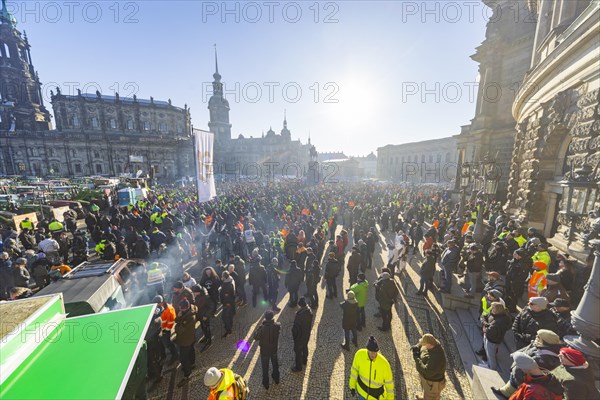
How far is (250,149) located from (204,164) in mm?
80386

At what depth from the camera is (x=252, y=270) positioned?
6812mm

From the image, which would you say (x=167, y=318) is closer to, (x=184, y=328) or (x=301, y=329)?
(x=184, y=328)

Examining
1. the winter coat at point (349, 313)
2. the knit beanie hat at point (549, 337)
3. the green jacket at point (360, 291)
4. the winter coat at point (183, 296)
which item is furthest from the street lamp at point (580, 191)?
the winter coat at point (183, 296)

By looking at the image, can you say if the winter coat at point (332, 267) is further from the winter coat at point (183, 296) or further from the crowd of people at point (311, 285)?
the winter coat at point (183, 296)

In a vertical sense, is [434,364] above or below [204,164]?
below

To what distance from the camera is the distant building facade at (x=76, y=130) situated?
46.3m

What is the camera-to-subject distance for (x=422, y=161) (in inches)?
2384

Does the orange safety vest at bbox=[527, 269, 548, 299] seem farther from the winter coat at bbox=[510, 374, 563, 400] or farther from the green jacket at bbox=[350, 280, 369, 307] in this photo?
the green jacket at bbox=[350, 280, 369, 307]

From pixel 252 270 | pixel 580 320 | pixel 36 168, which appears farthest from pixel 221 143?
pixel 580 320

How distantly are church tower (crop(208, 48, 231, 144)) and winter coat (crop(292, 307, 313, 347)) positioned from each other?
→ 7944cm

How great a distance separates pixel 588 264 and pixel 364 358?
6102mm

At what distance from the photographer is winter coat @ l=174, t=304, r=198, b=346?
15.0ft

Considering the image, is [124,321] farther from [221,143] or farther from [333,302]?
[221,143]

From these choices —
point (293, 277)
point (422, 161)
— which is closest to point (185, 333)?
point (293, 277)
